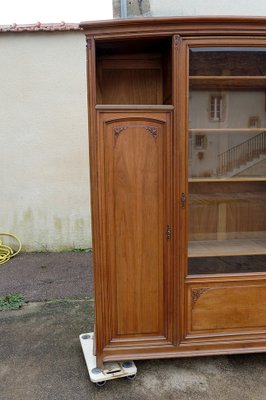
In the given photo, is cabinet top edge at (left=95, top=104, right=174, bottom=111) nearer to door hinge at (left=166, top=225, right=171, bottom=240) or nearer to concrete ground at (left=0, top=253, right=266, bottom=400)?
door hinge at (left=166, top=225, right=171, bottom=240)

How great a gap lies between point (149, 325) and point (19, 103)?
3518 millimetres

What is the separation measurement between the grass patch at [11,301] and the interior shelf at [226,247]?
1730 millimetres

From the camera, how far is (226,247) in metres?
2.32

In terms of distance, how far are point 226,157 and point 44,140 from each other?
9.72 ft

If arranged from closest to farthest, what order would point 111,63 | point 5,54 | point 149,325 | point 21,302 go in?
point 149,325 < point 111,63 < point 21,302 < point 5,54

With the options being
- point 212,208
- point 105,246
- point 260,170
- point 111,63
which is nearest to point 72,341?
point 105,246

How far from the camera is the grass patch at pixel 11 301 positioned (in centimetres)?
296

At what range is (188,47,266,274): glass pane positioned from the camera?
2.04m

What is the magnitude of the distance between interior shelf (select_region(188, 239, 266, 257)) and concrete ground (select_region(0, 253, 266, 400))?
26.8 inches

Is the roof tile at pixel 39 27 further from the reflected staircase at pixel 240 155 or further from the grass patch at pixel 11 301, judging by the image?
the grass patch at pixel 11 301

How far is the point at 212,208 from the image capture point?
92.8 inches

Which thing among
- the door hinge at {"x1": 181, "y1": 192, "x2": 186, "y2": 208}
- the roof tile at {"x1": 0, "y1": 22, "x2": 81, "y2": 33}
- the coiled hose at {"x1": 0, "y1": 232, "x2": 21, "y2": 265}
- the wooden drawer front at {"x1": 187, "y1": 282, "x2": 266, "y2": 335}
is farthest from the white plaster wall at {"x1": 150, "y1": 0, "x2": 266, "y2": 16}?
the coiled hose at {"x1": 0, "y1": 232, "x2": 21, "y2": 265}

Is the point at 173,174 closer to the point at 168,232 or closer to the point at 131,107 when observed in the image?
the point at 168,232

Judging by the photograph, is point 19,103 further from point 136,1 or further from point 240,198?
point 240,198
